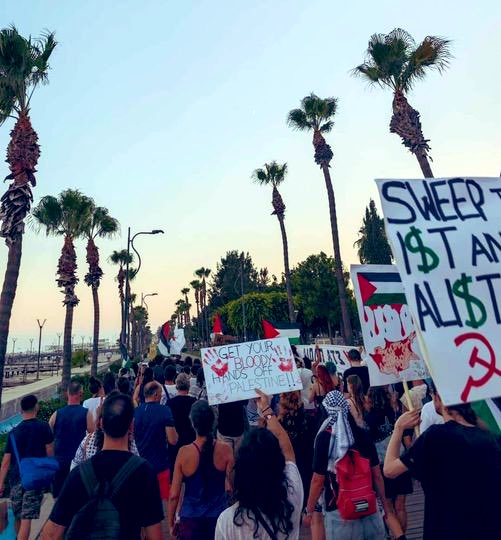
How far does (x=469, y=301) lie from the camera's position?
2.61 meters

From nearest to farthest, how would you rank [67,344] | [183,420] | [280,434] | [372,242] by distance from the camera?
[280,434], [183,420], [67,344], [372,242]

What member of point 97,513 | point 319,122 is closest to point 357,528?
point 97,513

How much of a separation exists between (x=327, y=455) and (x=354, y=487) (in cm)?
30

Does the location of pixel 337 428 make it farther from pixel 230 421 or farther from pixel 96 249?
pixel 96 249

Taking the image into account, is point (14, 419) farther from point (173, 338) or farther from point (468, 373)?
point (173, 338)

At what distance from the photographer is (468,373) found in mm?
2389

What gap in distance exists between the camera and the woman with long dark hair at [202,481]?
3688mm

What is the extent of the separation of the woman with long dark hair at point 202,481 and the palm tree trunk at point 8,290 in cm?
1115

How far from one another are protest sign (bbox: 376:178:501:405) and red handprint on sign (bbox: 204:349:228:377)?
17.1 ft

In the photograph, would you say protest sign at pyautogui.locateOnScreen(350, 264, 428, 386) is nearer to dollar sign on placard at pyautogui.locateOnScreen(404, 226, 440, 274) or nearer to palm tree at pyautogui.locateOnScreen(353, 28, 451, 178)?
dollar sign on placard at pyautogui.locateOnScreen(404, 226, 440, 274)

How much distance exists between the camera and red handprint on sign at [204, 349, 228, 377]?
24.3 feet

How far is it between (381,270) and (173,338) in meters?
17.7

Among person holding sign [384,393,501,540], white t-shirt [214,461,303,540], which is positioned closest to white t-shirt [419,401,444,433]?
person holding sign [384,393,501,540]

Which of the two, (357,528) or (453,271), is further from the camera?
(357,528)
